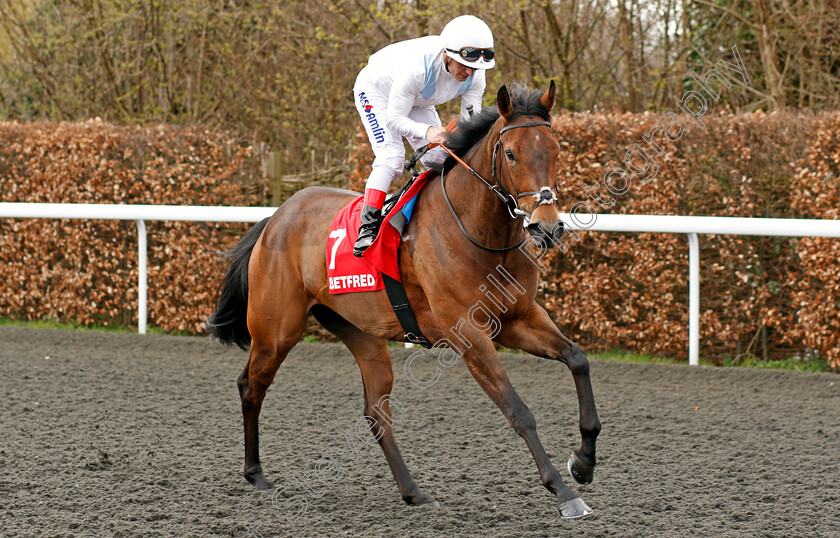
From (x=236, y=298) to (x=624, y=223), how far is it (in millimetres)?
3118

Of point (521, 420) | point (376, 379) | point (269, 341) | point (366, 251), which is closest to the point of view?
point (521, 420)

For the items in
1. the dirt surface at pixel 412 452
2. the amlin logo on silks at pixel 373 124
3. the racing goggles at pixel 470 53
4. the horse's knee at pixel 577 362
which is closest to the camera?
the horse's knee at pixel 577 362

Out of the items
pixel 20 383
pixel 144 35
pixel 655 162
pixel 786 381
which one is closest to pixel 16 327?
pixel 20 383

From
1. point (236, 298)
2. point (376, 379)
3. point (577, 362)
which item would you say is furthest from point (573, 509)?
point (236, 298)

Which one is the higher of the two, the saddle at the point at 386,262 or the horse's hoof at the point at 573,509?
the saddle at the point at 386,262

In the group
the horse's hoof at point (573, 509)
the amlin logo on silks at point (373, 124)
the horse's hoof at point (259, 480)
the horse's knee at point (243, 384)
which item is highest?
the amlin logo on silks at point (373, 124)

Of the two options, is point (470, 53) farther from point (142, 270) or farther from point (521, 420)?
point (142, 270)

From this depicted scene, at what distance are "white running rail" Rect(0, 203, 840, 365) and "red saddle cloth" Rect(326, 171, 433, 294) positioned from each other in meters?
2.78

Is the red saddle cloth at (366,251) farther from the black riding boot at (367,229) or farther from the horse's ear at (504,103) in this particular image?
the horse's ear at (504,103)

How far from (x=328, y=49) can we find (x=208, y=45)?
6.17ft

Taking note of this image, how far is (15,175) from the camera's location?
9008mm

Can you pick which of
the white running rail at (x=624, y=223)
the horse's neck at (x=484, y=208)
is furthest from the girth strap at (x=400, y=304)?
the white running rail at (x=624, y=223)

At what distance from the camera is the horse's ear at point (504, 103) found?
11.1ft

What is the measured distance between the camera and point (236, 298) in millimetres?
4848
